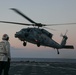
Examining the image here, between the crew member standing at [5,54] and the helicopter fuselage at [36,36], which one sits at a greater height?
the helicopter fuselage at [36,36]

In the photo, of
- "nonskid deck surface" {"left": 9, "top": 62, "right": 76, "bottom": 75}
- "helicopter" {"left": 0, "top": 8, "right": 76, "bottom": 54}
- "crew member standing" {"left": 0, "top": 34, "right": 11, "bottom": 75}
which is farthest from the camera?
"helicopter" {"left": 0, "top": 8, "right": 76, "bottom": 54}

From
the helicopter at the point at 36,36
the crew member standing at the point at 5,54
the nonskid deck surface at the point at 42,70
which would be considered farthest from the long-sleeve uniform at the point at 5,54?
the helicopter at the point at 36,36

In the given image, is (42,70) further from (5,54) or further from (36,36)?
(5,54)

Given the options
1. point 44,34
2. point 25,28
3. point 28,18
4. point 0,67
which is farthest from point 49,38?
point 0,67

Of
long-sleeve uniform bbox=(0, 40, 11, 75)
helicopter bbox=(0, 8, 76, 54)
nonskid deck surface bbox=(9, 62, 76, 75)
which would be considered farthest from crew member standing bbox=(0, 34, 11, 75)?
helicopter bbox=(0, 8, 76, 54)

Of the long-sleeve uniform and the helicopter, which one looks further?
the helicopter

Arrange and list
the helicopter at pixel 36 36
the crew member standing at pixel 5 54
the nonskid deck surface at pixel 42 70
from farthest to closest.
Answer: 1. the helicopter at pixel 36 36
2. the nonskid deck surface at pixel 42 70
3. the crew member standing at pixel 5 54

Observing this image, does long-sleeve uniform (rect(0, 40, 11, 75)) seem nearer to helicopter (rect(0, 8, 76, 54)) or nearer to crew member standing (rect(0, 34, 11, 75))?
crew member standing (rect(0, 34, 11, 75))

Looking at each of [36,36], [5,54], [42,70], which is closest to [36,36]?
[36,36]

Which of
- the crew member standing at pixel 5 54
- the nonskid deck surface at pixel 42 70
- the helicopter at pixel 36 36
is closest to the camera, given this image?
the crew member standing at pixel 5 54

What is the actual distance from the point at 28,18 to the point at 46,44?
7941 mm

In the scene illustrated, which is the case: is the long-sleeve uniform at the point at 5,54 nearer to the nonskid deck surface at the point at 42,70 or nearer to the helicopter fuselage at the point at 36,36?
the nonskid deck surface at the point at 42,70

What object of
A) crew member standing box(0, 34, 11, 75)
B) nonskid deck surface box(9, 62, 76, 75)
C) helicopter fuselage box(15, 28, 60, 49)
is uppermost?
helicopter fuselage box(15, 28, 60, 49)

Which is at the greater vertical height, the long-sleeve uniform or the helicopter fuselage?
the helicopter fuselage
